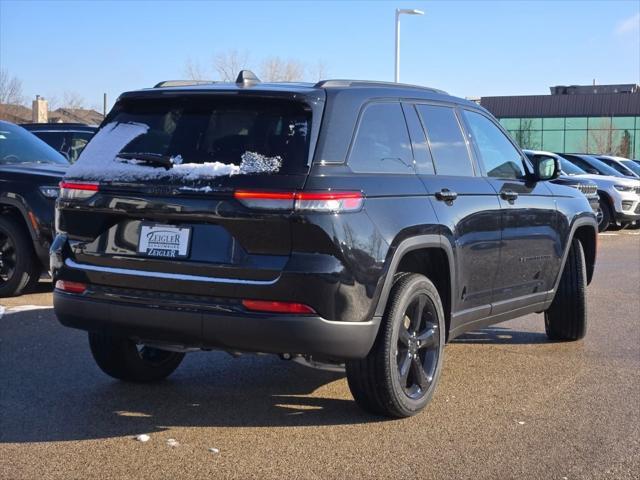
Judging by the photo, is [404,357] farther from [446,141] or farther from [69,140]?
→ [69,140]

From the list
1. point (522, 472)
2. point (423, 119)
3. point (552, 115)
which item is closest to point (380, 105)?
point (423, 119)

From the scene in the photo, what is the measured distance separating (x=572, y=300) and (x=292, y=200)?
3824 mm

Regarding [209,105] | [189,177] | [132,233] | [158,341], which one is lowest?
[158,341]

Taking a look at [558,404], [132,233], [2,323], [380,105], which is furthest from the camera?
[2,323]

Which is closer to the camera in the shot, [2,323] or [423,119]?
[423,119]

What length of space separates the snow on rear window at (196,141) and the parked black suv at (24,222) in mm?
3920

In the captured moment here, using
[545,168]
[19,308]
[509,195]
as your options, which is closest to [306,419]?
[509,195]

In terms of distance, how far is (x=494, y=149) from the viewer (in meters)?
6.55

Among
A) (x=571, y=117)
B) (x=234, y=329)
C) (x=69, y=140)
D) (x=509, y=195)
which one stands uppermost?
(x=571, y=117)

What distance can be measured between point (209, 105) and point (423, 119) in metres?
1.47

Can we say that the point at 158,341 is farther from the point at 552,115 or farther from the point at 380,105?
the point at 552,115

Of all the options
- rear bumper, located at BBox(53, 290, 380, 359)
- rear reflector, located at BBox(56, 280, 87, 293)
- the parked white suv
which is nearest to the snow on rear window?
rear reflector, located at BBox(56, 280, 87, 293)

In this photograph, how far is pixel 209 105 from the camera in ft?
16.5

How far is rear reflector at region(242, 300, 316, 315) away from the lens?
4566 mm
